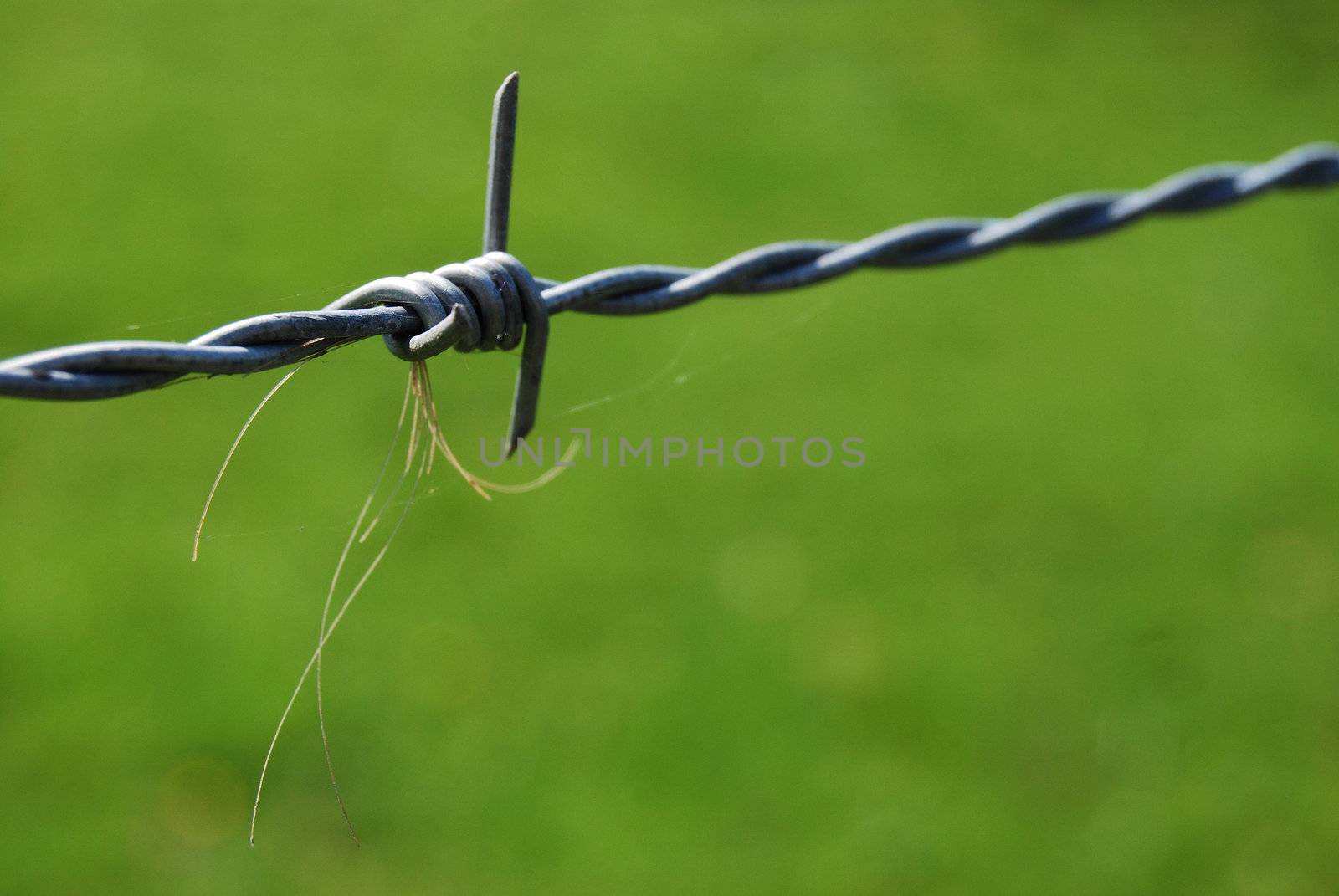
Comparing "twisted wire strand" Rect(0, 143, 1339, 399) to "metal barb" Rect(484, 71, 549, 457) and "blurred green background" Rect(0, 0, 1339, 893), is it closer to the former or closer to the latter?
→ "metal barb" Rect(484, 71, 549, 457)

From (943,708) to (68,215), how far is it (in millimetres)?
3953

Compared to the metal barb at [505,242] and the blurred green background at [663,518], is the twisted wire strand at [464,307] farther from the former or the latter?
A: the blurred green background at [663,518]

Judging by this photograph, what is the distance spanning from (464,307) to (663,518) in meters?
2.83

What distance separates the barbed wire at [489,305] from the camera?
2.92ft

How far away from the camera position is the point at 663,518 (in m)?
3.84

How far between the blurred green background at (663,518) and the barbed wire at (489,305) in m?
0.51

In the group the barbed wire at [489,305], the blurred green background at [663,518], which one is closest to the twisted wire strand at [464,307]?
the barbed wire at [489,305]

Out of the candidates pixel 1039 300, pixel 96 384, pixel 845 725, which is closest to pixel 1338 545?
pixel 1039 300

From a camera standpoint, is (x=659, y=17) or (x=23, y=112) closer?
(x=23, y=112)

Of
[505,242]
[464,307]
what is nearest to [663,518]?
[505,242]

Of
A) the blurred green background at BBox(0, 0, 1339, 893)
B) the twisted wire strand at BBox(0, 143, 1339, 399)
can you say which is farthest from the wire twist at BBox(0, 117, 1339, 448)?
the blurred green background at BBox(0, 0, 1339, 893)

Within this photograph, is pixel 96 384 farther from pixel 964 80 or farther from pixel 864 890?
pixel 964 80

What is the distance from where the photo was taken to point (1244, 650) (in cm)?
355

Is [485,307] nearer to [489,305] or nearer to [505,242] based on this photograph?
[489,305]
